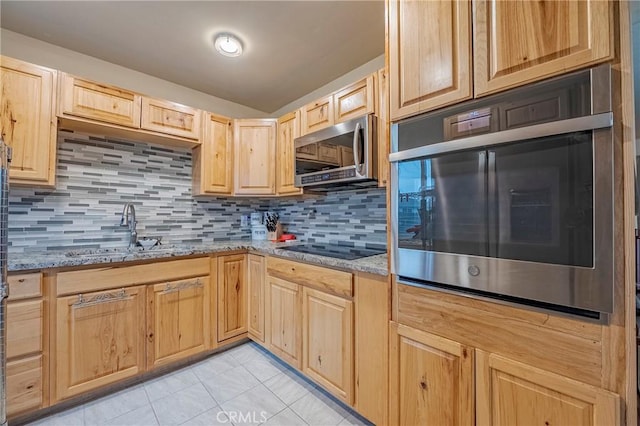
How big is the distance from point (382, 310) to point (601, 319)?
768 mm

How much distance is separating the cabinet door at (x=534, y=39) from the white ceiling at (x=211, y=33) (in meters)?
0.93

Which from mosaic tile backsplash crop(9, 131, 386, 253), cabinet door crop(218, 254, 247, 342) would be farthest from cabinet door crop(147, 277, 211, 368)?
mosaic tile backsplash crop(9, 131, 386, 253)

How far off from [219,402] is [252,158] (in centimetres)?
191

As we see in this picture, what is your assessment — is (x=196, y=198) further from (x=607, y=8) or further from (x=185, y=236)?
(x=607, y=8)

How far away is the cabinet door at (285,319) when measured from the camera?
179cm

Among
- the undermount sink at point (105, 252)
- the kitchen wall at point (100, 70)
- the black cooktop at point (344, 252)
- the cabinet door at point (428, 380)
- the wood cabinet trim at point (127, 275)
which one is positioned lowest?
the cabinet door at point (428, 380)

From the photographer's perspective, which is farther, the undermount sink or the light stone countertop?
the undermount sink

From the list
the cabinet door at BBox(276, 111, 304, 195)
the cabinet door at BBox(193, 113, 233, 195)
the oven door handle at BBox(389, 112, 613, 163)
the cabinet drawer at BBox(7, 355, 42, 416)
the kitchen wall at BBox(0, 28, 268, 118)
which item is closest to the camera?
the oven door handle at BBox(389, 112, 613, 163)

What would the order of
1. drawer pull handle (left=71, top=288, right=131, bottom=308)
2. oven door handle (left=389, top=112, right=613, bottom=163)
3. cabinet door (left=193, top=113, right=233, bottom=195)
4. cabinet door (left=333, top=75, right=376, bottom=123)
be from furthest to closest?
cabinet door (left=193, top=113, right=233, bottom=195) < cabinet door (left=333, top=75, right=376, bottom=123) < drawer pull handle (left=71, top=288, right=131, bottom=308) < oven door handle (left=389, top=112, right=613, bottom=163)

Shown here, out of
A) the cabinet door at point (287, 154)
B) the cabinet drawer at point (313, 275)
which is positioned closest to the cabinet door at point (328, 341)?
the cabinet drawer at point (313, 275)

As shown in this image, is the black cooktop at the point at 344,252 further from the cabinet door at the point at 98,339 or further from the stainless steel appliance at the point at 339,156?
the cabinet door at the point at 98,339

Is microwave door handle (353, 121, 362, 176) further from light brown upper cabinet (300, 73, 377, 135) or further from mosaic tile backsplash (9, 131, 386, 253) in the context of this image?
mosaic tile backsplash (9, 131, 386, 253)

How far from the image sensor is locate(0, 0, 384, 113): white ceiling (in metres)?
1.61

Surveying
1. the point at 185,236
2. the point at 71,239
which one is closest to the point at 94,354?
the point at 71,239
